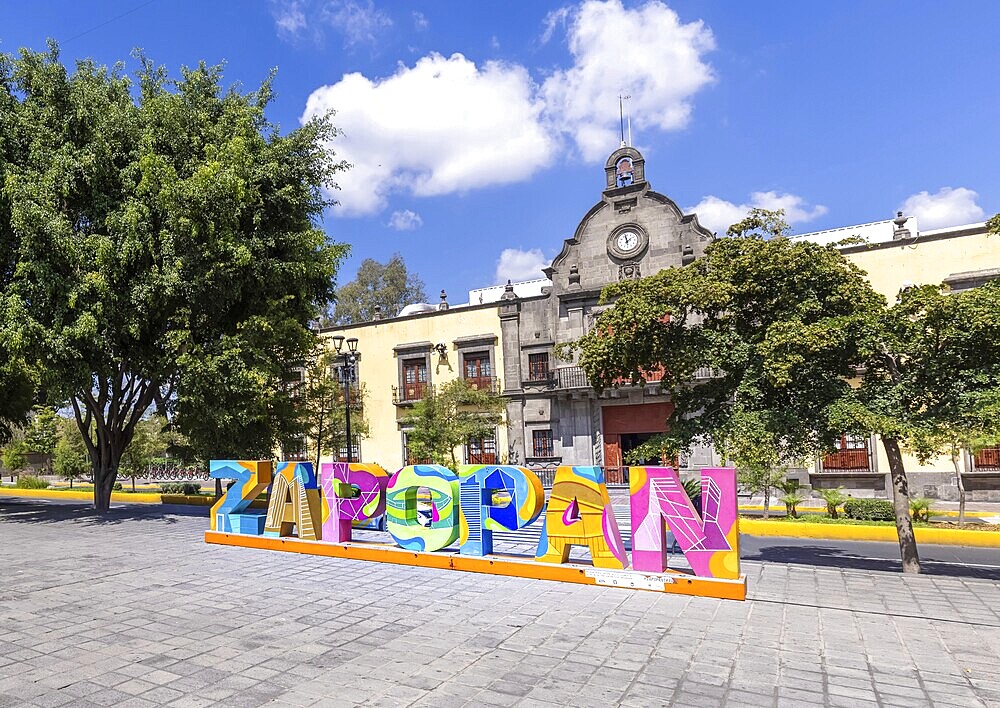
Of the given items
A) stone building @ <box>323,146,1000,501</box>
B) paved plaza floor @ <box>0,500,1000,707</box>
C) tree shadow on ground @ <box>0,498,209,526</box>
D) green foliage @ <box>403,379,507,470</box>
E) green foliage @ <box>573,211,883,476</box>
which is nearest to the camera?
paved plaza floor @ <box>0,500,1000,707</box>

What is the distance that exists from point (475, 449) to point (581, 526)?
20.0 meters

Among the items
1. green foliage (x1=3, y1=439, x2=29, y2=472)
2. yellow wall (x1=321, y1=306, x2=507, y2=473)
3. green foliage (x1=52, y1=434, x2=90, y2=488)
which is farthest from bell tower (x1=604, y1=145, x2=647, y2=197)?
green foliage (x1=3, y1=439, x2=29, y2=472)

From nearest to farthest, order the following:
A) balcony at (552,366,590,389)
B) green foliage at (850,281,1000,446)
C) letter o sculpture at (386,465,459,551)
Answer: green foliage at (850,281,1000,446) → letter o sculpture at (386,465,459,551) → balcony at (552,366,590,389)

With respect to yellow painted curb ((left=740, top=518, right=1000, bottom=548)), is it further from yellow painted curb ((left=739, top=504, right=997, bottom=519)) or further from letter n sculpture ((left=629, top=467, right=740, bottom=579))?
letter n sculpture ((left=629, top=467, right=740, bottom=579))

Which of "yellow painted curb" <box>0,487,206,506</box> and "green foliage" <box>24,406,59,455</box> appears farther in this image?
"green foliage" <box>24,406,59,455</box>

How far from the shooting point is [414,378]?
103 feet

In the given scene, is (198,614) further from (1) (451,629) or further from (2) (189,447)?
(2) (189,447)

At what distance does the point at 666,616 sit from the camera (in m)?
7.39

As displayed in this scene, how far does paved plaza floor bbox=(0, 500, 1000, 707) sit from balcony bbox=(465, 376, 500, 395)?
1847 cm

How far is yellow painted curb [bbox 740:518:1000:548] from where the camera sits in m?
13.3

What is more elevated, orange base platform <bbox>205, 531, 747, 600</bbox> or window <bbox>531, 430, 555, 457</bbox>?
window <bbox>531, 430, 555, 457</bbox>

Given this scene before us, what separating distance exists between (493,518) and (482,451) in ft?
62.6

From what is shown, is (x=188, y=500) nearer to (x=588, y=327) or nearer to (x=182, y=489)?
(x=182, y=489)

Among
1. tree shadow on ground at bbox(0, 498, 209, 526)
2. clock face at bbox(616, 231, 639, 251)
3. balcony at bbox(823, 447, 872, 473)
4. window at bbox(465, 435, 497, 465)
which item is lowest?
tree shadow on ground at bbox(0, 498, 209, 526)
